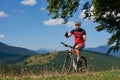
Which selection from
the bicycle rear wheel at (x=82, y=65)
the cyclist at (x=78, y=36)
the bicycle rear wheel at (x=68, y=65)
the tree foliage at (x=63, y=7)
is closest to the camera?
the cyclist at (x=78, y=36)

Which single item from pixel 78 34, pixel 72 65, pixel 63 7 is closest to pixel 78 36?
pixel 78 34

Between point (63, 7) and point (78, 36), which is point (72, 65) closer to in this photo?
point (78, 36)

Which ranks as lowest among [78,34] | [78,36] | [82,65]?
Result: [82,65]

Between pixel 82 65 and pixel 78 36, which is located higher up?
pixel 78 36

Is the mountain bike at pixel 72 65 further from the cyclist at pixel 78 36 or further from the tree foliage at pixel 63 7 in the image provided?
the tree foliage at pixel 63 7

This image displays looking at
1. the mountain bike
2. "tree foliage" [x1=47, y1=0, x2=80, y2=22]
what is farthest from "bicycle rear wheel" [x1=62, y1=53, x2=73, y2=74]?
"tree foliage" [x1=47, y1=0, x2=80, y2=22]

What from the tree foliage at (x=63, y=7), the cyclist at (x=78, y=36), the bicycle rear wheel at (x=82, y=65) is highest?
the tree foliage at (x=63, y=7)

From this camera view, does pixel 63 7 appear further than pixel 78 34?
Yes

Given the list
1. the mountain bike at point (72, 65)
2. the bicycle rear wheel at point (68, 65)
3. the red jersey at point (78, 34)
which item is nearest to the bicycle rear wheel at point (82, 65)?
the mountain bike at point (72, 65)

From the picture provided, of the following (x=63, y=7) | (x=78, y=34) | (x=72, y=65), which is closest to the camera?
(x=78, y=34)

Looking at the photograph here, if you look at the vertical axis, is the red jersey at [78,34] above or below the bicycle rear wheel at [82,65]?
above

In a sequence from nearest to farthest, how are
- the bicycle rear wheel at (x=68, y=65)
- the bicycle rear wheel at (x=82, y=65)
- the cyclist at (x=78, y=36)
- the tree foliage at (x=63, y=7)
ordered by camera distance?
1. the cyclist at (x=78, y=36)
2. the bicycle rear wheel at (x=68, y=65)
3. the bicycle rear wheel at (x=82, y=65)
4. the tree foliage at (x=63, y=7)

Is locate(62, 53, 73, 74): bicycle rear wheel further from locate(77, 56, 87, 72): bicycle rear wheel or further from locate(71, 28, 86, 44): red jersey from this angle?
locate(71, 28, 86, 44): red jersey

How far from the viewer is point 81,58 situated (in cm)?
1948
